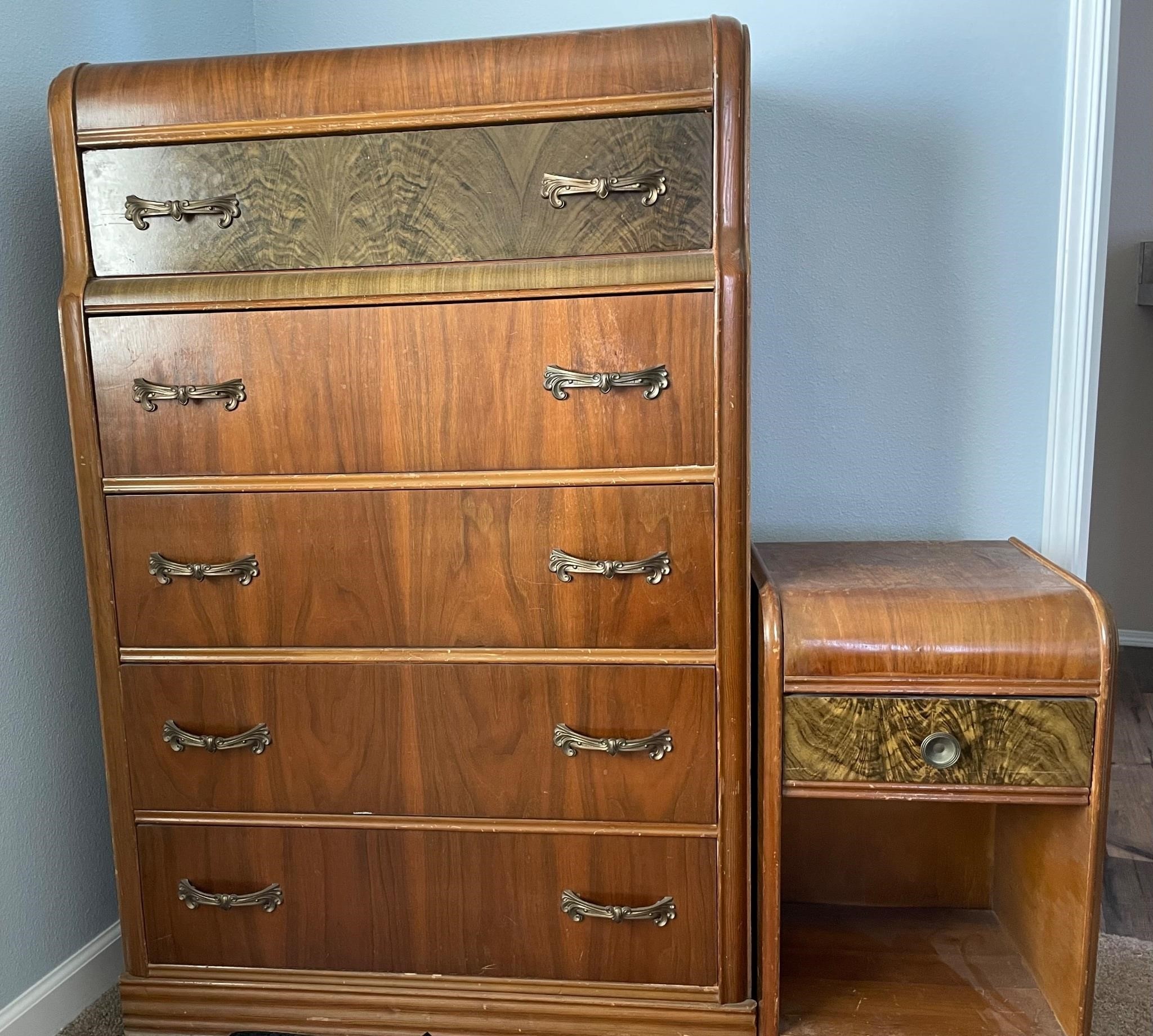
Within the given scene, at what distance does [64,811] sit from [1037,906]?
1.53 meters

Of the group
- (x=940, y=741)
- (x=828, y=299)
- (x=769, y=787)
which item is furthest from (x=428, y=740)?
(x=828, y=299)

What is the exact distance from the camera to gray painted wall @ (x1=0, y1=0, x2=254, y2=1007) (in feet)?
4.97

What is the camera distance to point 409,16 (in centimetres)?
184

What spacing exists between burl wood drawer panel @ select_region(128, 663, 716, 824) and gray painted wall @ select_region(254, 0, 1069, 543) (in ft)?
1.90

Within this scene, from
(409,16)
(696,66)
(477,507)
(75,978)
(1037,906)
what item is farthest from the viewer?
(409,16)

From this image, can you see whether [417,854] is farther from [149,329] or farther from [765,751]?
[149,329]

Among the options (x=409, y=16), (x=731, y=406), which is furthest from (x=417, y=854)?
(x=409, y=16)

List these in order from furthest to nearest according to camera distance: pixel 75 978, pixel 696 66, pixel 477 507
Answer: pixel 75 978, pixel 477 507, pixel 696 66

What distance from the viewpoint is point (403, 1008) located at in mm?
1507

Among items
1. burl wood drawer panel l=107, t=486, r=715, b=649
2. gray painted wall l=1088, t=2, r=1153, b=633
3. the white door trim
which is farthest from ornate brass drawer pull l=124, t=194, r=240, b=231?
gray painted wall l=1088, t=2, r=1153, b=633

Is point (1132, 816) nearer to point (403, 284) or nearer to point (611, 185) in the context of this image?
point (611, 185)

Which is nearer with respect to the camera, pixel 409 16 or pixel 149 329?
pixel 149 329

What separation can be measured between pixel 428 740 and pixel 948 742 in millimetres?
706

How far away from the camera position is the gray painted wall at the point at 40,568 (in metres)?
1.51
